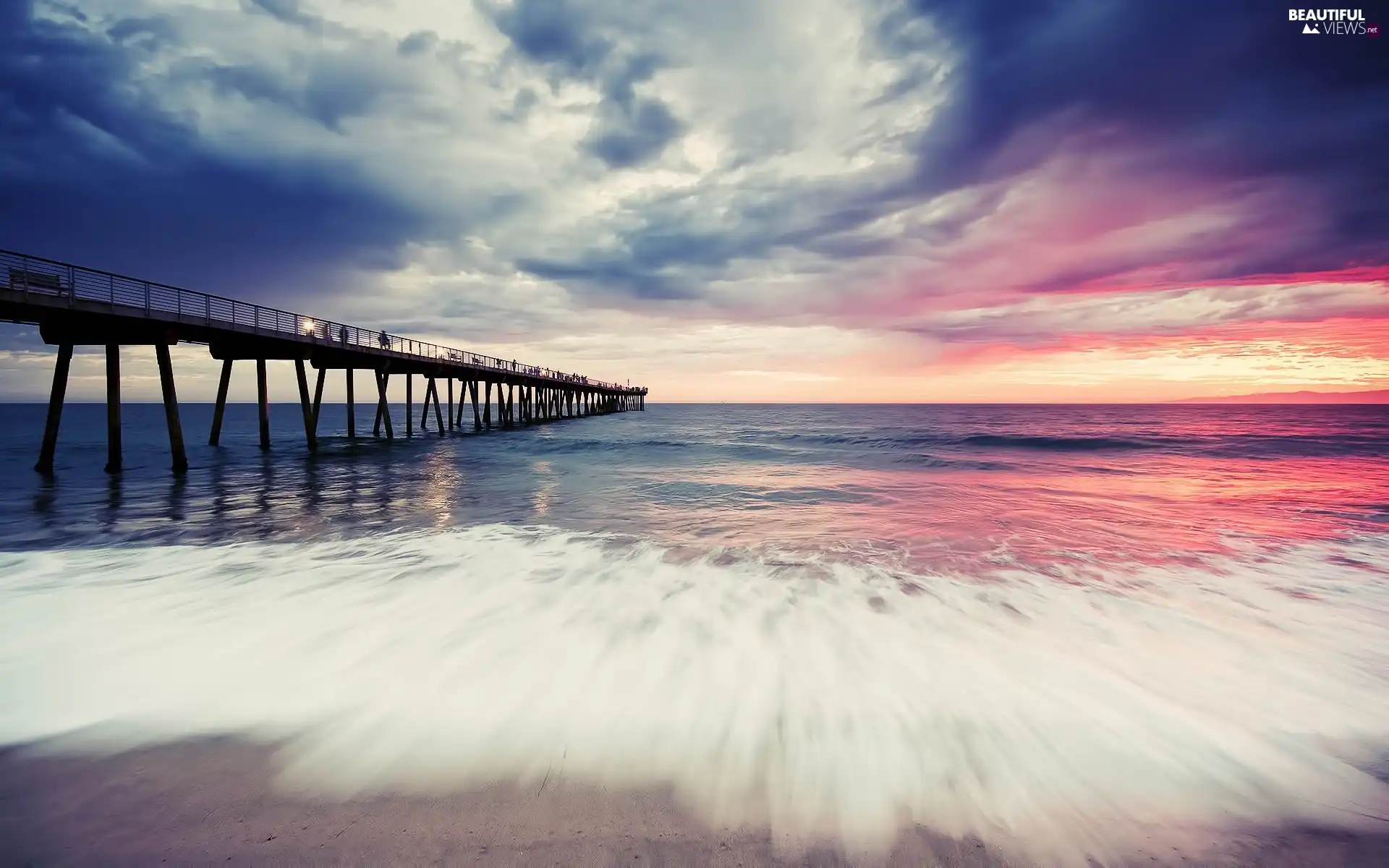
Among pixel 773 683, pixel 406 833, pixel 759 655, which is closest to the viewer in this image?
pixel 406 833

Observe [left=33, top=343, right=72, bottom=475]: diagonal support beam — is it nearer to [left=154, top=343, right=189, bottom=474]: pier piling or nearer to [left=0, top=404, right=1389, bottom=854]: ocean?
[left=154, top=343, right=189, bottom=474]: pier piling

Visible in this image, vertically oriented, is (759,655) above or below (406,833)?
below

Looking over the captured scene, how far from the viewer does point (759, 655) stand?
4.91 m

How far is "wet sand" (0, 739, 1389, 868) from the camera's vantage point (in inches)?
97.3

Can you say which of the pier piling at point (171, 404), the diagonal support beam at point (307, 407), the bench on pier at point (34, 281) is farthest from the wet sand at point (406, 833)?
the diagonal support beam at point (307, 407)

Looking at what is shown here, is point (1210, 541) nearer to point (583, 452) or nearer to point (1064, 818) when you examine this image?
point (1064, 818)

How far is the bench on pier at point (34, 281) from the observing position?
42.4 ft

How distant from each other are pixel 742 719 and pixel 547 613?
9.49 ft

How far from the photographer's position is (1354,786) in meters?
3.19

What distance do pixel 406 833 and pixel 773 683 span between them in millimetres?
2736

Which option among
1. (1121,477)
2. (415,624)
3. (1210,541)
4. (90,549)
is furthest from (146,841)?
(1121,477)

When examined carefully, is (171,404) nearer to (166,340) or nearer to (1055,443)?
(166,340)

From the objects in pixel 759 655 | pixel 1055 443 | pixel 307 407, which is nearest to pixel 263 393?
pixel 307 407

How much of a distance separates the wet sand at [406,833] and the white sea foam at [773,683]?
6.5 inches
